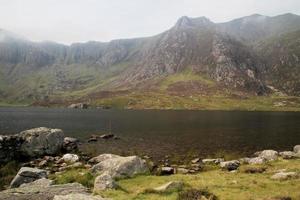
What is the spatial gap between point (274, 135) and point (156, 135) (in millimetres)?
34047

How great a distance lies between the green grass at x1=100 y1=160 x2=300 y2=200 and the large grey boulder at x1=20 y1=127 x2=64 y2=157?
118 ft

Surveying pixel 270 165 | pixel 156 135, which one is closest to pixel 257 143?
pixel 156 135

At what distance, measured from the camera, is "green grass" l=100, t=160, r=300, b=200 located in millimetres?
26719

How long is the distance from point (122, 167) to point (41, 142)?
35501 mm

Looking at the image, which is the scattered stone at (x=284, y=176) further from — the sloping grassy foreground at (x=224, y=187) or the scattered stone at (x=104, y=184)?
the scattered stone at (x=104, y=184)

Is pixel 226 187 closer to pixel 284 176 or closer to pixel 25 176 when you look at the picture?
pixel 284 176

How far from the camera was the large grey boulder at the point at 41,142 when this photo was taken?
6575 cm

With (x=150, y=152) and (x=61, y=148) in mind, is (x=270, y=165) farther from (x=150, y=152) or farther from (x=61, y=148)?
(x=61, y=148)

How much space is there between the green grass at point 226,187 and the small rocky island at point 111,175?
9 cm

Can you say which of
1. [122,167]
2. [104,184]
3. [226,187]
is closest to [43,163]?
[122,167]

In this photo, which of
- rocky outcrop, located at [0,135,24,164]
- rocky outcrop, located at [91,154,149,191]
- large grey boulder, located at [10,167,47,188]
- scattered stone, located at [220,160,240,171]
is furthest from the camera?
rocky outcrop, located at [0,135,24,164]

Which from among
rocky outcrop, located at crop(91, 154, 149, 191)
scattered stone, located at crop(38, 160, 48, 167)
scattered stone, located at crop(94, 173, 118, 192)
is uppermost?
scattered stone, located at crop(94, 173, 118, 192)

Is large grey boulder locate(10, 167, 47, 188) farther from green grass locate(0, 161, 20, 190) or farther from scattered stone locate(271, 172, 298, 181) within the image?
scattered stone locate(271, 172, 298, 181)

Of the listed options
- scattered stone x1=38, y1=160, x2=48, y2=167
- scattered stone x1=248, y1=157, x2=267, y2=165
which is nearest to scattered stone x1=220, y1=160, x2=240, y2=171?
scattered stone x1=248, y1=157, x2=267, y2=165
